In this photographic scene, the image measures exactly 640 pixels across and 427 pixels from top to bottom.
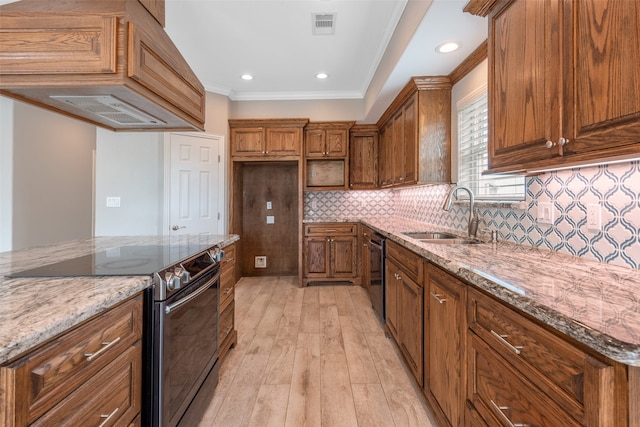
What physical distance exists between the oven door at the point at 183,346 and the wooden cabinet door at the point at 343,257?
2.57 m

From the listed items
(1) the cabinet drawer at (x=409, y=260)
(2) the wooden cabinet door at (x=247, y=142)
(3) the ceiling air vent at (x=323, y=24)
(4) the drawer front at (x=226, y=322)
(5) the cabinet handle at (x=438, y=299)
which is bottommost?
(4) the drawer front at (x=226, y=322)

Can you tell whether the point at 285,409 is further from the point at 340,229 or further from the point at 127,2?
the point at 340,229

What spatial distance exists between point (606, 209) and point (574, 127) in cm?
→ 53

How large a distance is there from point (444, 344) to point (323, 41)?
9.62ft

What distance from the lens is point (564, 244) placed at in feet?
4.98

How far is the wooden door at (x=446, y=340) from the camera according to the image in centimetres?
130

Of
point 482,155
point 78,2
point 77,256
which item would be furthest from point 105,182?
point 482,155

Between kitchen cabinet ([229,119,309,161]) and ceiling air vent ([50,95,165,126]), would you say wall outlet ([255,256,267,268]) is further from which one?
ceiling air vent ([50,95,165,126])

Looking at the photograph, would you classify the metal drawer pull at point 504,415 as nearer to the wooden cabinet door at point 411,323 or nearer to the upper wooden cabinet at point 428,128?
the wooden cabinet door at point 411,323

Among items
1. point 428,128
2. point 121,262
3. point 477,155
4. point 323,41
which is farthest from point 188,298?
point 323,41

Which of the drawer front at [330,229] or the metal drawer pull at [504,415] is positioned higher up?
the drawer front at [330,229]

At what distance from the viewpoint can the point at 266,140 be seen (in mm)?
4254

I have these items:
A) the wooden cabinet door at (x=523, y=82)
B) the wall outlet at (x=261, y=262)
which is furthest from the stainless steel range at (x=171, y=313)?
the wall outlet at (x=261, y=262)

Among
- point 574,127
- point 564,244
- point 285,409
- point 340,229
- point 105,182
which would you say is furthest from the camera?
point 340,229
